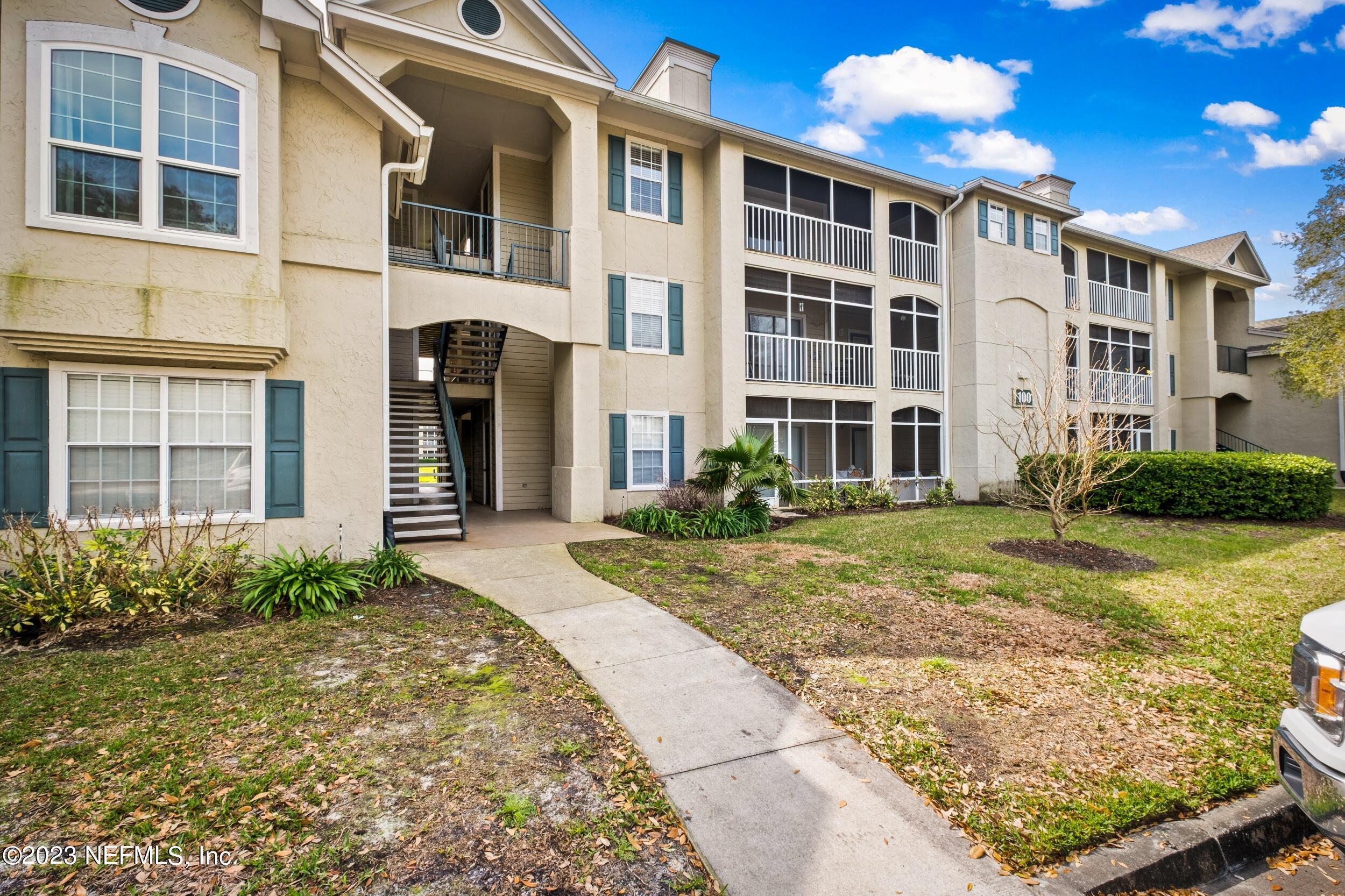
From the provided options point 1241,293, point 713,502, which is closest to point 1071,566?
point 713,502

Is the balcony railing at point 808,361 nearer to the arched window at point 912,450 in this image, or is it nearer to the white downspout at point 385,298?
the arched window at point 912,450

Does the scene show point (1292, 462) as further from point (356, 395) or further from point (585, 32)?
point (356, 395)

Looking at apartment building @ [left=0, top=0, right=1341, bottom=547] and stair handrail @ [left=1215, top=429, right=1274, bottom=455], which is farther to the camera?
stair handrail @ [left=1215, top=429, right=1274, bottom=455]

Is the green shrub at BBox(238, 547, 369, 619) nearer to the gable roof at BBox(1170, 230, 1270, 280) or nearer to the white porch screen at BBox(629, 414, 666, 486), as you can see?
the white porch screen at BBox(629, 414, 666, 486)

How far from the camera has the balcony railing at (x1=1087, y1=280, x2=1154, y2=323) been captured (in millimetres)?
19547

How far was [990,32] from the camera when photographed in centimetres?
1540

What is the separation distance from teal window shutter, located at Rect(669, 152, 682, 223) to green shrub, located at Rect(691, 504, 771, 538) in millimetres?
6979

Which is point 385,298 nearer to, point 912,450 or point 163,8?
point 163,8

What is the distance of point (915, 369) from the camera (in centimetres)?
1656

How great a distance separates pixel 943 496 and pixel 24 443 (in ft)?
58.2

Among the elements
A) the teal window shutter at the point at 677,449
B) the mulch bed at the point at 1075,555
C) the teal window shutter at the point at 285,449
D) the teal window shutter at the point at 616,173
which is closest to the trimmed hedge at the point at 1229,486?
the mulch bed at the point at 1075,555

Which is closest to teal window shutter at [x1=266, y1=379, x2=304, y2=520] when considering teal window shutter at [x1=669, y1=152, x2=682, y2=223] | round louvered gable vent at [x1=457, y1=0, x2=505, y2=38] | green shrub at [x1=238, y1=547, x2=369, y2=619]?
green shrub at [x1=238, y1=547, x2=369, y2=619]

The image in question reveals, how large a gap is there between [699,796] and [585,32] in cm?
1319

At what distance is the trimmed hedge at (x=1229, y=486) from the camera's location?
1270 cm
